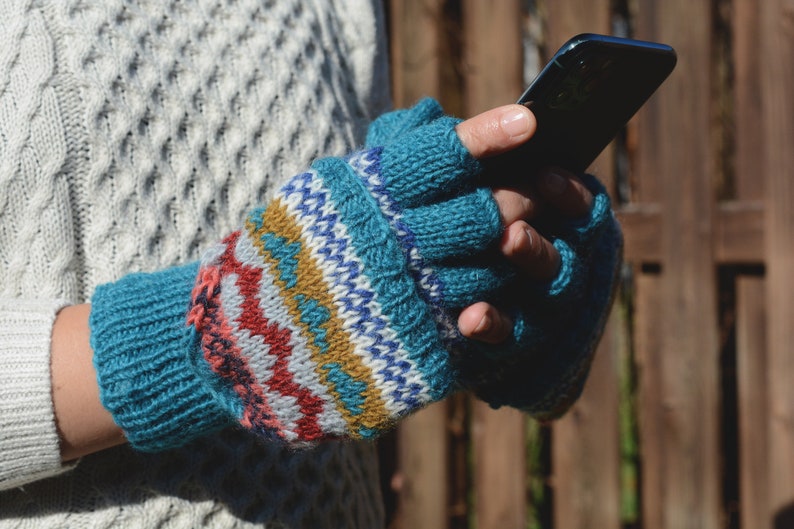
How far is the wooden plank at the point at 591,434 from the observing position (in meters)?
2.09

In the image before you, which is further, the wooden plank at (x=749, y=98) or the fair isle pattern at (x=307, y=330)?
the wooden plank at (x=749, y=98)

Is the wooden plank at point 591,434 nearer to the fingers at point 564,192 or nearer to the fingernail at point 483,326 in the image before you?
the fingers at point 564,192

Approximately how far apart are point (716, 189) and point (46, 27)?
1.65 meters

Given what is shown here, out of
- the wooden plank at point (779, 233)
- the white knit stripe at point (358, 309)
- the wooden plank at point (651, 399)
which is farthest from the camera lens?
the wooden plank at point (651, 399)

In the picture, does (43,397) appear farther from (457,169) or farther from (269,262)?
(457,169)

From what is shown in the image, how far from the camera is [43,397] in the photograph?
2.53 feet

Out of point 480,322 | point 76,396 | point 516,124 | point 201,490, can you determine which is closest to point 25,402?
point 76,396

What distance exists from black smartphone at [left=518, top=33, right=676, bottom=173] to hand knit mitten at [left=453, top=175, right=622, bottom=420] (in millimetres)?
70

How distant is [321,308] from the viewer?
0.74 m

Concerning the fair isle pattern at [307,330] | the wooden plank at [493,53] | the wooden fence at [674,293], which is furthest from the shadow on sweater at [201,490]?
the wooden plank at [493,53]

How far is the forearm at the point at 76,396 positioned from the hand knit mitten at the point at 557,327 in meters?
0.41

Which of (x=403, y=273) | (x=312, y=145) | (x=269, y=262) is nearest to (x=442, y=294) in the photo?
(x=403, y=273)

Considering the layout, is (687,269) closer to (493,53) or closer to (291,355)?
(493,53)

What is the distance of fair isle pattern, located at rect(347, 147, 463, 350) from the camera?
30.0 inches
